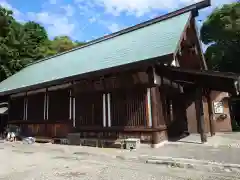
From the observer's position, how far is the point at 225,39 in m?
20.5

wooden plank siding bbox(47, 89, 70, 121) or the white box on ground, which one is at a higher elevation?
wooden plank siding bbox(47, 89, 70, 121)

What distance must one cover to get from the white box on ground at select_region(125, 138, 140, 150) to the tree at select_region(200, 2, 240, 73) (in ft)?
48.0

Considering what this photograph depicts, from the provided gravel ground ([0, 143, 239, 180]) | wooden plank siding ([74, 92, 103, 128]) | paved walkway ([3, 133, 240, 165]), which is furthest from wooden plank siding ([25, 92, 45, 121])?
gravel ground ([0, 143, 239, 180])

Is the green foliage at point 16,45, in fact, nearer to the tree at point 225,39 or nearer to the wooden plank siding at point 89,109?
the wooden plank siding at point 89,109

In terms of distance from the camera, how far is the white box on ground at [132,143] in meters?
8.73

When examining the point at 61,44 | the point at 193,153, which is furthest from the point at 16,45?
the point at 193,153

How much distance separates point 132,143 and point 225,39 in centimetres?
1609

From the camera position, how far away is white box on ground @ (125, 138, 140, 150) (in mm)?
8734

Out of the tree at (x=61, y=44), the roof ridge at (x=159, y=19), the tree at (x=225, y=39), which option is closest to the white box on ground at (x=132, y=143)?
the roof ridge at (x=159, y=19)

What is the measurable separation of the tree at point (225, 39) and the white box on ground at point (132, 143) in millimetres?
14635

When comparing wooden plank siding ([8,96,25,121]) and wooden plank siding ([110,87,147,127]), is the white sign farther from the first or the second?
wooden plank siding ([8,96,25,121])

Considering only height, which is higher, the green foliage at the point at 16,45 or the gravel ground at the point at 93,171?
the green foliage at the point at 16,45

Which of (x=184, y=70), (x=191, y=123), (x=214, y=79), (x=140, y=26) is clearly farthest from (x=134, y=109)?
(x=140, y=26)

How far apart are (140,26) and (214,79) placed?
6.48m
